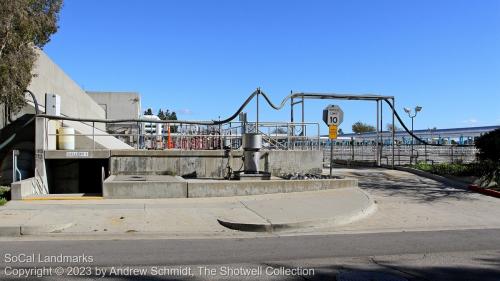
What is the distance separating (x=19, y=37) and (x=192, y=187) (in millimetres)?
6310

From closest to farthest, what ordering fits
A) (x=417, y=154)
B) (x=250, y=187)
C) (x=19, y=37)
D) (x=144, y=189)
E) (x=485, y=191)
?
(x=19, y=37) < (x=144, y=189) < (x=250, y=187) < (x=485, y=191) < (x=417, y=154)

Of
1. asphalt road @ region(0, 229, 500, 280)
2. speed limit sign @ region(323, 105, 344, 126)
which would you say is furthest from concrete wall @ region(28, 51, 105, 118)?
asphalt road @ region(0, 229, 500, 280)

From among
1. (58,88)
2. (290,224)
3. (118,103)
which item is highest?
(118,103)

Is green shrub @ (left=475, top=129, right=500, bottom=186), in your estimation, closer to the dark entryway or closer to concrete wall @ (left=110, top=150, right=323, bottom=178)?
concrete wall @ (left=110, top=150, right=323, bottom=178)

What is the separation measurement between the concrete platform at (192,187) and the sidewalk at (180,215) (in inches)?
13.7

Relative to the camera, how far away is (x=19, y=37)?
1446 centimetres

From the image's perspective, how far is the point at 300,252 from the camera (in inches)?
342

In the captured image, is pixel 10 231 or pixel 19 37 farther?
pixel 19 37

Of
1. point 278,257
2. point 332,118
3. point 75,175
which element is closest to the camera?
point 278,257

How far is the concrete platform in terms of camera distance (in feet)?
48.1

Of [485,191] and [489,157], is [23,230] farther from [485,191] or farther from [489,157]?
[489,157]

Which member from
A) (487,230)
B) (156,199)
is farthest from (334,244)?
(156,199)

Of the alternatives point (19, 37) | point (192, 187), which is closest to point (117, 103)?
point (19, 37)

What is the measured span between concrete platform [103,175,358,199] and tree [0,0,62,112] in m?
3.63
